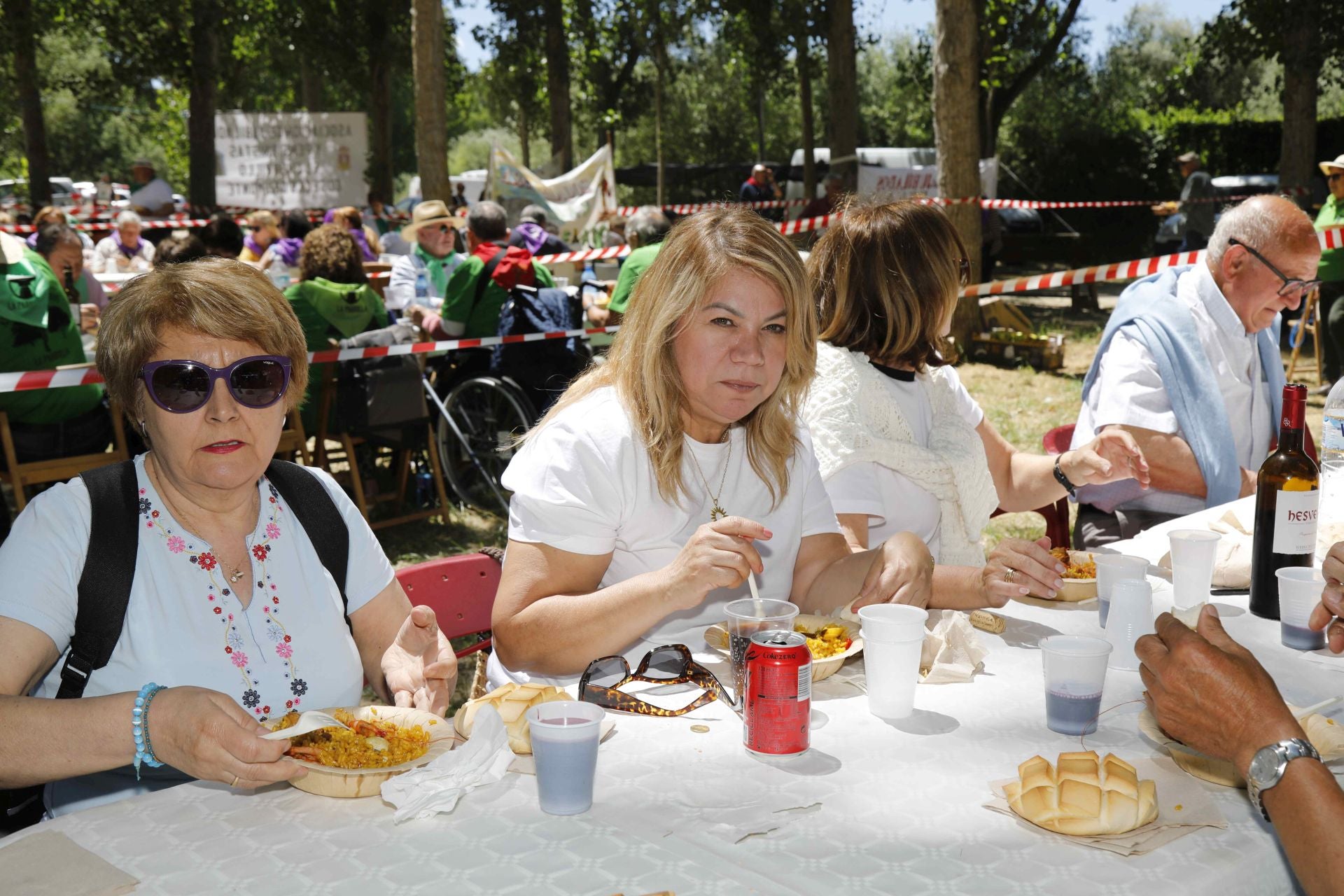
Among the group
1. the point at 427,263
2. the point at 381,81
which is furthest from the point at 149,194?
the point at 427,263

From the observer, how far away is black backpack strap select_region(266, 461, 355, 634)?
2.18 m

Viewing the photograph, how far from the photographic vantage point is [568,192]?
15312 millimetres

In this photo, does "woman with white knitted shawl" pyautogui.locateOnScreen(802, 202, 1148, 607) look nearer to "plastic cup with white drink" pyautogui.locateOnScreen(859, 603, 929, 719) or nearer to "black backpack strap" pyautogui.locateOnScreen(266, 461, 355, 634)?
"plastic cup with white drink" pyautogui.locateOnScreen(859, 603, 929, 719)

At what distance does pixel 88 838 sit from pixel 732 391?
1.42 metres

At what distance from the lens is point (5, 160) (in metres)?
54.1

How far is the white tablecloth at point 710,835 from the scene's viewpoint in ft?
4.48

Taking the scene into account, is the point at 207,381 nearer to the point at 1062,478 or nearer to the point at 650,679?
the point at 650,679

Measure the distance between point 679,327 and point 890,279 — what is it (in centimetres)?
85

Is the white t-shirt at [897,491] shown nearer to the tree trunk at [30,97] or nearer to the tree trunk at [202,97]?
the tree trunk at [202,97]

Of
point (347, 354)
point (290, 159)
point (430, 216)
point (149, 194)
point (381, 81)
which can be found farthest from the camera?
point (381, 81)

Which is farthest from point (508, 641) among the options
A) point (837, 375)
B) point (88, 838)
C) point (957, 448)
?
point (957, 448)

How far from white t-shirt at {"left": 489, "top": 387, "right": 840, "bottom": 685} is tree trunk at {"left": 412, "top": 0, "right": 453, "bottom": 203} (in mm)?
9219

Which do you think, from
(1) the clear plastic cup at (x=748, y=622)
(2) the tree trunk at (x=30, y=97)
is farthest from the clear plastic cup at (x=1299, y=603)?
(2) the tree trunk at (x=30, y=97)

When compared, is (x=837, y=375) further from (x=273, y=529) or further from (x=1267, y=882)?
(x=1267, y=882)
